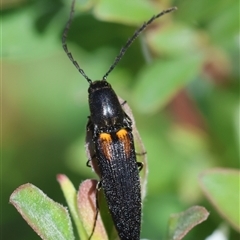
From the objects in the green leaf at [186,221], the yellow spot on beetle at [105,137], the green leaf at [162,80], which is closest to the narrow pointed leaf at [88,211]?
the green leaf at [186,221]

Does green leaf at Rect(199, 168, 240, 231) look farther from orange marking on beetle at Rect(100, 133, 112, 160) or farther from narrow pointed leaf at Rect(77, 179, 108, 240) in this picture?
orange marking on beetle at Rect(100, 133, 112, 160)

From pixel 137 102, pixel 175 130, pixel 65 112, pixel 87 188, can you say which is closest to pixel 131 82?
pixel 137 102

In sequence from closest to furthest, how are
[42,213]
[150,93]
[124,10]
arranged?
[42,213] < [124,10] < [150,93]

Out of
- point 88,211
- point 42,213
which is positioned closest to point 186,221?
point 88,211

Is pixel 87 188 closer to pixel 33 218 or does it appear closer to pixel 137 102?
pixel 33 218

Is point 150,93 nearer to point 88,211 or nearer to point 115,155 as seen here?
point 115,155

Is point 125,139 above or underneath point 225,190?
above

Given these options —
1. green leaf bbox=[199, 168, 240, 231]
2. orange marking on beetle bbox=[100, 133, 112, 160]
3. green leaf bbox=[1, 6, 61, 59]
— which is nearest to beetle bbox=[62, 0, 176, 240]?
orange marking on beetle bbox=[100, 133, 112, 160]
